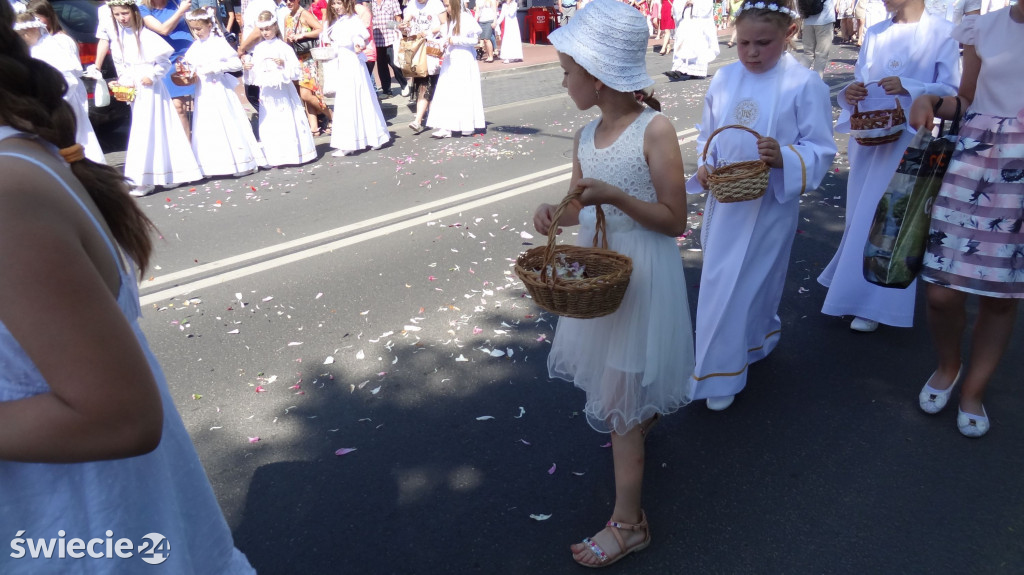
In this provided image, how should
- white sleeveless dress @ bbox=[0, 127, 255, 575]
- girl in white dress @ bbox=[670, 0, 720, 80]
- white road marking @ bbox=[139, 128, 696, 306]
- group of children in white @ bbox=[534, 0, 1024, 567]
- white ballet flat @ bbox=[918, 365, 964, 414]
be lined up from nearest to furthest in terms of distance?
white sleeveless dress @ bbox=[0, 127, 255, 575]
group of children in white @ bbox=[534, 0, 1024, 567]
white ballet flat @ bbox=[918, 365, 964, 414]
white road marking @ bbox=[139, 128, 696, 306]
girl in white dress @ bbox=[670, 0, 720, 80]

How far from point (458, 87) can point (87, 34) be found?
4870mm

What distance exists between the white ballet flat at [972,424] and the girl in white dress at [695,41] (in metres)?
12.8

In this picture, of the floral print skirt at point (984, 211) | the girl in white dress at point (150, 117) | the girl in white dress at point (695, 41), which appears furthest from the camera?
the girl in white dress at point (695, 41)

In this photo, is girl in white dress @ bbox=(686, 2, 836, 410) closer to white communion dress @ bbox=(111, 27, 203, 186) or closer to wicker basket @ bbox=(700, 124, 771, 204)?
wicker basket @ bbox=(700, 124, 771, 204)

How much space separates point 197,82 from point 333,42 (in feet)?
6.26

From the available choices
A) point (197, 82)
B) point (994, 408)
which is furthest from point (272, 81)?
point (994, 408)

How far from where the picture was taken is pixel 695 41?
15.0 metres

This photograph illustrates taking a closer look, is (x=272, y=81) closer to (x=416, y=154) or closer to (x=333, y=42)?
(x=333, y=42)

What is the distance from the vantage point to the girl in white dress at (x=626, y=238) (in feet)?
7.88

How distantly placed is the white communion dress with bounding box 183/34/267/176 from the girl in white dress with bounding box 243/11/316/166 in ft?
1.04

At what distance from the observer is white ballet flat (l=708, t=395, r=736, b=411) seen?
3.61 meters

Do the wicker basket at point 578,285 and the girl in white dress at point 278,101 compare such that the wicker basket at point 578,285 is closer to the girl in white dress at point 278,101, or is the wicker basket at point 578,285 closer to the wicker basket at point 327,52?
the girl in white dress at point 278,101

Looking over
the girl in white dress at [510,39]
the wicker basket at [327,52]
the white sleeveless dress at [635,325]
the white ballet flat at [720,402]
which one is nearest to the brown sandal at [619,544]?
the white sleeveless dress at [635,325]

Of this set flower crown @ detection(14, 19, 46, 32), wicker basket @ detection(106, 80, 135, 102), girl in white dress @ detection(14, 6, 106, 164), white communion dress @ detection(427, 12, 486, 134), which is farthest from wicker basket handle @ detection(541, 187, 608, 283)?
white communion dress @ detection(427, 12, 486, 134)
